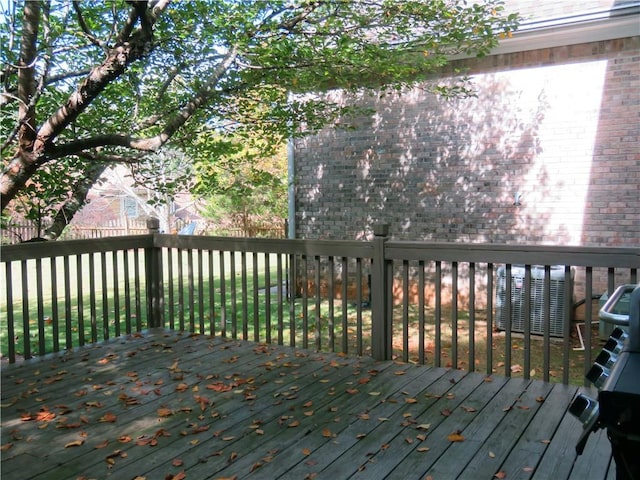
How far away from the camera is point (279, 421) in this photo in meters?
3.18

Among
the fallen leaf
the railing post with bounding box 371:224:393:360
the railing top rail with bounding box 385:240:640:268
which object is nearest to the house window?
the railing post with bounding box 371:224:393:360

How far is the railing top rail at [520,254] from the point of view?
138 inches

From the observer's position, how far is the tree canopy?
12.9 feet

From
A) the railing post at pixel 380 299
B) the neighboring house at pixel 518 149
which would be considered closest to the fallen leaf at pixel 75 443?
the railing post at pixel 380 299

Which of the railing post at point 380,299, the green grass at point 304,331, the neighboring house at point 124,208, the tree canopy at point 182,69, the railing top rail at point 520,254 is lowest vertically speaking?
the green grass at point 304,331

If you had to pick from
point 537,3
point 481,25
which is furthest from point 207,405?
point 537,3

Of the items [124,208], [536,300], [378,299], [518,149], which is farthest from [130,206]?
[378,299]

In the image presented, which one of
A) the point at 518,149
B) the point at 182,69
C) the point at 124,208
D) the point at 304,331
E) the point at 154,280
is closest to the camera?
the point at 304,331

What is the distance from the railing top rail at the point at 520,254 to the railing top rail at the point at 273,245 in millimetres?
307

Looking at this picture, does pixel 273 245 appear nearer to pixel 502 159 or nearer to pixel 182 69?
pixel 182 69

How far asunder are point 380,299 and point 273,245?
1.12 m

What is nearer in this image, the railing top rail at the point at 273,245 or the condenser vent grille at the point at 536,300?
the railing top rail at the point at 273,245

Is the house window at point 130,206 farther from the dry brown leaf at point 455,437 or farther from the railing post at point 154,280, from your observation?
the dry brown leaf at point 455,437

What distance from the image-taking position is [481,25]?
535 cm
